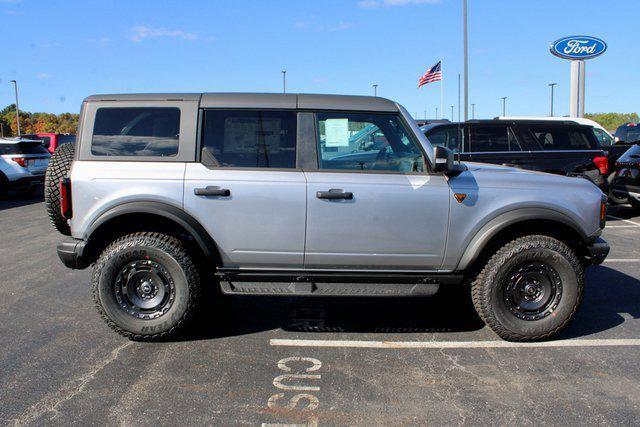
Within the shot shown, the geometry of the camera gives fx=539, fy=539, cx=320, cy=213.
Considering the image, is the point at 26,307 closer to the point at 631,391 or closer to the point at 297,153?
the point at 297,153

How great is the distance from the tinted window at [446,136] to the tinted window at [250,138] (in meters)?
6.07

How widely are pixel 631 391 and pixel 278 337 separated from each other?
8.49 feet

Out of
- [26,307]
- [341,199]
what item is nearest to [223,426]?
[341,199]

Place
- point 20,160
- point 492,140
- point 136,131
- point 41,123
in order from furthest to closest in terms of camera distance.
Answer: point 41,123
point 20,160
point 492,140
point 136,131

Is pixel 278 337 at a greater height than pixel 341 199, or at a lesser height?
lesser

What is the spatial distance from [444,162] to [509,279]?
1.09m

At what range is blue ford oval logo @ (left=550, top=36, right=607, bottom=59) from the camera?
23297 mm

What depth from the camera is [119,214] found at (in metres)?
4.19

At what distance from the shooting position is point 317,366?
155 inches

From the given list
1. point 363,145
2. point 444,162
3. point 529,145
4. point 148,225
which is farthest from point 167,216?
point 529,145

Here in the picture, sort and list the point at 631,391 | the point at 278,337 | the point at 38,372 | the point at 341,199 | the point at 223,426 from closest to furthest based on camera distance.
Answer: the point at 223,426 → the point at 631,391 → the point at 38,372 → the point at 341,199 → the point at 278,337

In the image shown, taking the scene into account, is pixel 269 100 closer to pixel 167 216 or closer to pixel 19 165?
pixel 167 216

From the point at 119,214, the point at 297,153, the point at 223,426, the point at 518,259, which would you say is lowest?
the point at 223,426

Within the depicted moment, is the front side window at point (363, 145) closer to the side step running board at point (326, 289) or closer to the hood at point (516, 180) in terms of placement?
the hood at point (516, 180)
